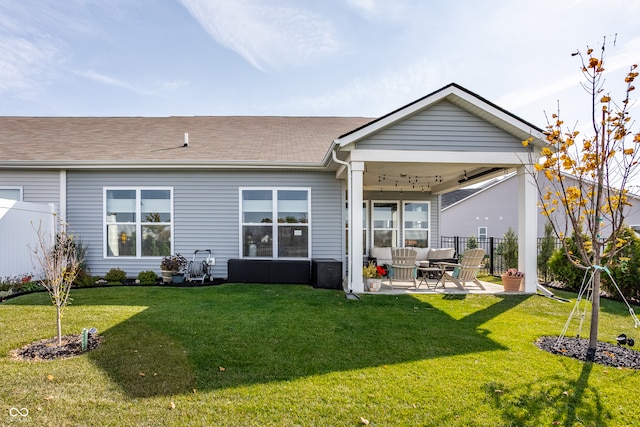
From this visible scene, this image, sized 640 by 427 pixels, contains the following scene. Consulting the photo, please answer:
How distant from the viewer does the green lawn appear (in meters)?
2.83

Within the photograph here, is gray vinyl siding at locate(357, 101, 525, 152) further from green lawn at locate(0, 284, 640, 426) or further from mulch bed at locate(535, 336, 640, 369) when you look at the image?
mulch bed at locate(535, 336, 640, 369)

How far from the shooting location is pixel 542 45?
704 cm

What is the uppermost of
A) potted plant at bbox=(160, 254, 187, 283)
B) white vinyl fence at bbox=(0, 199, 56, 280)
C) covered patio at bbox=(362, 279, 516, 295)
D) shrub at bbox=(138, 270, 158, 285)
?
white vinyl fence at bbox=(0, 199, 56, 280)

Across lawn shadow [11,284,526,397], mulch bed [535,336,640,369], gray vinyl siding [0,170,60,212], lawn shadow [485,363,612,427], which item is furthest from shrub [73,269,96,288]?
mulch bed [535,336,640,369]

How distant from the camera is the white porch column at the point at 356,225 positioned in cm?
768

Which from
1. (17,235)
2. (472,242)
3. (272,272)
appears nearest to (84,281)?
(17,235)

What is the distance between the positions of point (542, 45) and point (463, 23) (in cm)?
181

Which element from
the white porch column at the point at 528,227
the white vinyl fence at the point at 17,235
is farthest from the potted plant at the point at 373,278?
the white vinyl fence at the point at 17,235

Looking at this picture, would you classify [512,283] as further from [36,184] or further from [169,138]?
[36,184]

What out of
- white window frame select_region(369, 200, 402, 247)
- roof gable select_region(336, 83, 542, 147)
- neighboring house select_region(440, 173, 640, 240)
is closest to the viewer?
roof gable select_region(336, 83, 542, 147)

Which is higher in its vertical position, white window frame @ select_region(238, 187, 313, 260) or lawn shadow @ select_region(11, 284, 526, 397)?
white window frame @ select_region(238, 187, 313, 260)

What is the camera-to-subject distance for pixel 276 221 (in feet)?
31.1

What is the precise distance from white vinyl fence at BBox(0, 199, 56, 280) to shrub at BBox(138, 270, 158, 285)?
2111 millimetres

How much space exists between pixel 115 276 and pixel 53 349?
205 inches
